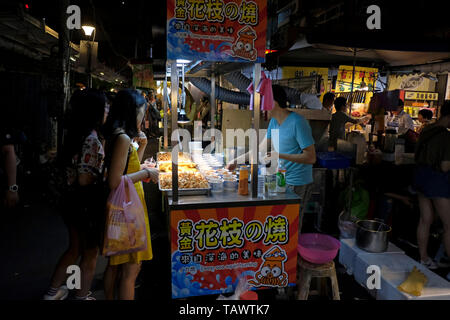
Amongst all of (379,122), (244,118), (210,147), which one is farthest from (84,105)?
(379,122)

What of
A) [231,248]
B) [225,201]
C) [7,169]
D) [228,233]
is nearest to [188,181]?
[225,201]

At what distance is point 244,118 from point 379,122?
334 cm

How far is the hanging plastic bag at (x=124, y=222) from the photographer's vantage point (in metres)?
2.83

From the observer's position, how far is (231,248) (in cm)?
331

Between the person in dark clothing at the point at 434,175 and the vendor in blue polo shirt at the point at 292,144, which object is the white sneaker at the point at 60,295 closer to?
the vendor in blue polo shirt at the point at 292,144

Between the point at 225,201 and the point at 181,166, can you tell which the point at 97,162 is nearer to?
the point at 225,201

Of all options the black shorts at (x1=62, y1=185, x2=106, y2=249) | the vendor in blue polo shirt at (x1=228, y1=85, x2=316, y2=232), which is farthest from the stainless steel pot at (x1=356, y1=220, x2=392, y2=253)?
the black shorts at (x1=62, y1=185, x2=106, y2=249)

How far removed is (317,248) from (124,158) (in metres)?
2.30

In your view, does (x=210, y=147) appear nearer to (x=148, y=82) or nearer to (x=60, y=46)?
(x=60, y=46)

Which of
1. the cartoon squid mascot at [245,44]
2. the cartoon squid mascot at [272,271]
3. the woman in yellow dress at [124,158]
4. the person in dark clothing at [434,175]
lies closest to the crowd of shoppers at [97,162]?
the woman in yellow dress at [124,158]

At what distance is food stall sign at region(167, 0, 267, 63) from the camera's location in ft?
9.56

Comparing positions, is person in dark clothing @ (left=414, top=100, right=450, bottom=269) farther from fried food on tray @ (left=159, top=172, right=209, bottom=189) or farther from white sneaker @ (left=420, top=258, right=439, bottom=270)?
fried food on tray @ (left=159, top=172, right=209, bottom=189)

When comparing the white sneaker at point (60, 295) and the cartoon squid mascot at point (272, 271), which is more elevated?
the cartoon squid mascot at point (272, 271)

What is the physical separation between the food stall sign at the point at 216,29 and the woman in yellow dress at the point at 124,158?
1.95 feet
